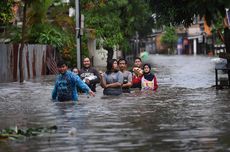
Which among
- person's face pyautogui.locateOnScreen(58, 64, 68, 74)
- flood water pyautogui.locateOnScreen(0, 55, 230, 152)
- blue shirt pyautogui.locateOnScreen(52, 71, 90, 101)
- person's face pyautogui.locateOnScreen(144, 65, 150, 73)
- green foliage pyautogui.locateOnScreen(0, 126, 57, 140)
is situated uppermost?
person's face pyautogui.locateOnScreen(58, 64, 68, 74)

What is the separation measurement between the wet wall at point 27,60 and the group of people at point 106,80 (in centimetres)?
1042

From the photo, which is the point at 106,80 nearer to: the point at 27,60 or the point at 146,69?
the point at 146,69

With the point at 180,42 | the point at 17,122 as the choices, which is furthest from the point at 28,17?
the point at 180,42

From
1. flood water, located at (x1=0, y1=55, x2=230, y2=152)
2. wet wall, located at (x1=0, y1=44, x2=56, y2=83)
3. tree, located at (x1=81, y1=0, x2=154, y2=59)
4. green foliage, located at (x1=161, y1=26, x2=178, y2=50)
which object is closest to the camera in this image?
flood water, located at (x1=0, y1=55, x2=230, y2=152)

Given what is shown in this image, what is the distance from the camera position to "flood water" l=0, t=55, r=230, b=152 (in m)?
9.66

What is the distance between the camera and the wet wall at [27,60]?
30.2m

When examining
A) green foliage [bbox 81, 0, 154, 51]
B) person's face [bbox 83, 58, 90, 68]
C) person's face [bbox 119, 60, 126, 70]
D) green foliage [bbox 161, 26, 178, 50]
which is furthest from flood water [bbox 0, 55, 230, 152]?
green foliage [bbox 161, 26, 178, 50]

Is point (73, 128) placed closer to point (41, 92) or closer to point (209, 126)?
point (209, 126)

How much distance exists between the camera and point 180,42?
482 ft

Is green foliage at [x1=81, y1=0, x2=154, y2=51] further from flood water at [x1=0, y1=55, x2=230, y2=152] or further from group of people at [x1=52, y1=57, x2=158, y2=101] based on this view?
flood water at [x1=0, y1=55, x2=230, y2=152]

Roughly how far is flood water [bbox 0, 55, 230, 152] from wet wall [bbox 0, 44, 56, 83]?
10641mm

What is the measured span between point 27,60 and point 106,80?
15818 millimetres

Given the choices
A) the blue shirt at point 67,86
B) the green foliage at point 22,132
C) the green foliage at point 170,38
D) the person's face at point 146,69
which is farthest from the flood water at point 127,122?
the green foliage at point 170,38

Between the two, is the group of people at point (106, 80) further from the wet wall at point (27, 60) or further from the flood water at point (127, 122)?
the wet wall at point (27, 60)
